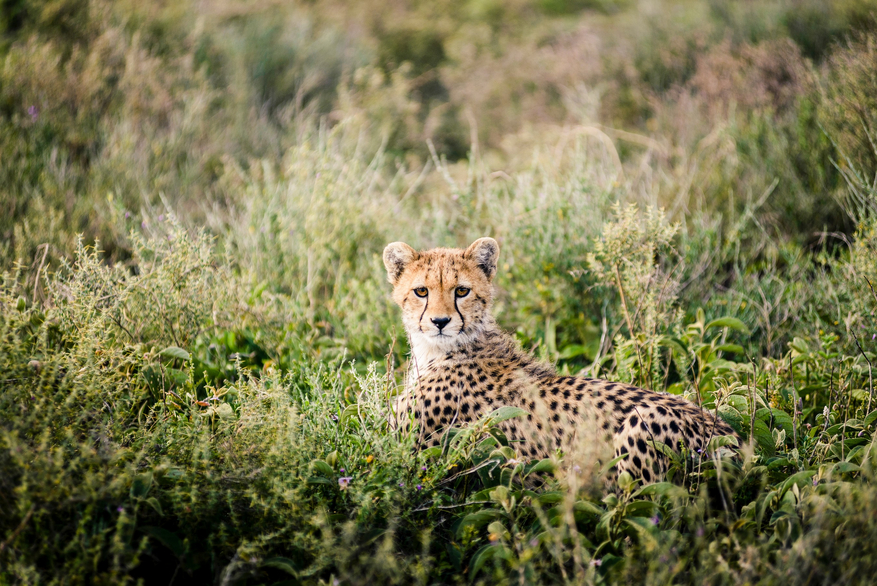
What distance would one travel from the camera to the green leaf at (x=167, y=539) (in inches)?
76.3

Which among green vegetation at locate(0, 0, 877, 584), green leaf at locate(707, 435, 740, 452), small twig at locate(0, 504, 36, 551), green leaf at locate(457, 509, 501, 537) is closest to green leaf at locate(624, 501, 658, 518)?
green vegetation at locate(0, 0, 877, 584)

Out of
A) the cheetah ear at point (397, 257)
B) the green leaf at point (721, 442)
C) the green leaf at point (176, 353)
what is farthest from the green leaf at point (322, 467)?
the green leaf at point (721, 442)

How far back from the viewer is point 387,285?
4.33 m

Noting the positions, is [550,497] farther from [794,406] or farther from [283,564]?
[794,406]

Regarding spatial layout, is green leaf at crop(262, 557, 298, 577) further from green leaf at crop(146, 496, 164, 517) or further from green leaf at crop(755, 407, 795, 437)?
green leaf at crop(755, 407, 795, 437)

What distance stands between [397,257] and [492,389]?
912 mm

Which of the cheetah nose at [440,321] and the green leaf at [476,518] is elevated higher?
the cheetah nose at [440,321]

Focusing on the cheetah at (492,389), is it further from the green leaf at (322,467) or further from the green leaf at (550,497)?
the green leaf at (322,467)

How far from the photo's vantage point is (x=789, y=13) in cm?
755

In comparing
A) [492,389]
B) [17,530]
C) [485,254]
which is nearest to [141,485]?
[17,530]

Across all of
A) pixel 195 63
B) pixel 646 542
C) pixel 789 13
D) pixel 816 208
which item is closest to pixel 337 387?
pixel 646 542

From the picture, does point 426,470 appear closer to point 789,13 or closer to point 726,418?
point 726,418

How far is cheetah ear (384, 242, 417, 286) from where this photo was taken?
126 inches

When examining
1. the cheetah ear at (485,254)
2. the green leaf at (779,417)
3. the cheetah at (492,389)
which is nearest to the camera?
the cheetah at (492,389)
